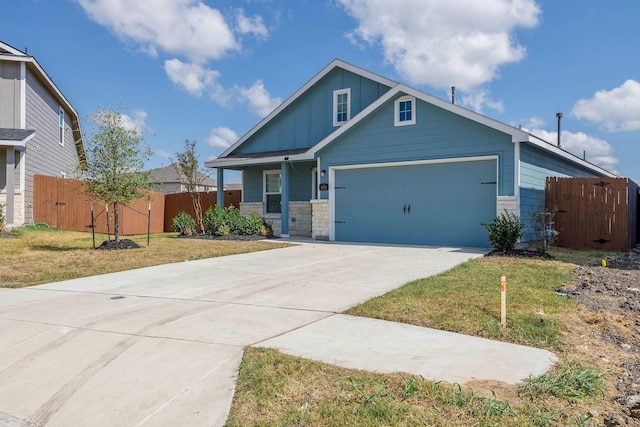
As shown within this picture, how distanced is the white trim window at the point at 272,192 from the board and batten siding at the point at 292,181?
23 cm

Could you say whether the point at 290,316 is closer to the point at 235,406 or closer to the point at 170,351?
the point at 170,351

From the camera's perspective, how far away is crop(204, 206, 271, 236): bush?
54.2ft

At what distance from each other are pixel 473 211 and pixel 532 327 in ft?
27.2

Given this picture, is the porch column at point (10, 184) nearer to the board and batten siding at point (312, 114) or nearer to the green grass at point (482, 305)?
the board and batten siding at point (312, 114)

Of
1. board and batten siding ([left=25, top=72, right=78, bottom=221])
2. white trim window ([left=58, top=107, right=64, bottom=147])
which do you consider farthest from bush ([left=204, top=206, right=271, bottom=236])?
white trim window ([left=58, top=107, right=64, bottom=147])

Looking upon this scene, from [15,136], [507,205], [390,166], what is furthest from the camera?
[15,136]

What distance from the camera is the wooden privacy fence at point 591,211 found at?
42.9ft

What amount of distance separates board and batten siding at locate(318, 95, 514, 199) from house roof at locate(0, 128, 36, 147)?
10077 mm

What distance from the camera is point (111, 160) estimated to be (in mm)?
12289

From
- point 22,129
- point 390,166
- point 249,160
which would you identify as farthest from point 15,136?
point 390,166

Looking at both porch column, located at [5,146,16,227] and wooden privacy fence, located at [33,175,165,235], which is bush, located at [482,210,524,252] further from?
porch column, located at [5,146,16,227]

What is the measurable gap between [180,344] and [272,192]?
46.7 feet

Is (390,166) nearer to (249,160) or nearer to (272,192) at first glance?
(249,160)

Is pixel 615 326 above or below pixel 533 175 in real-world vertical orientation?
below
